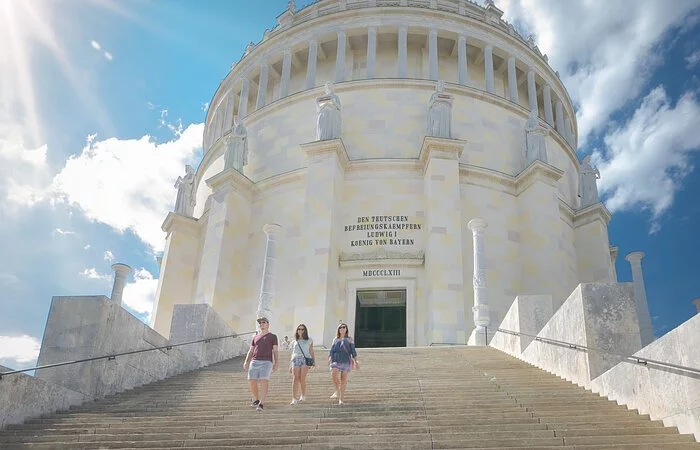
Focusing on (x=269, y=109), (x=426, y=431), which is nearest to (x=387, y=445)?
(x=426, y=431)

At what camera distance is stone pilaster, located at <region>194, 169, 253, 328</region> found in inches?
1109

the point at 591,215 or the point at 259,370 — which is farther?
the point at 591,215

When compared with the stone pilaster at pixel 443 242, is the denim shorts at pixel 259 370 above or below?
below

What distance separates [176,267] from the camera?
3275cm

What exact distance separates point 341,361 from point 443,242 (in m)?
15.6

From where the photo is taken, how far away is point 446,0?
38438 millimetres

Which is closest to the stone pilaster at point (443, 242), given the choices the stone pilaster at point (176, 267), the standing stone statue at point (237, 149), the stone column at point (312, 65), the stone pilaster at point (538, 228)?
the stone pilaster at point (538, 228)

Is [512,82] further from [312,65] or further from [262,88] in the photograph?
[262,88]

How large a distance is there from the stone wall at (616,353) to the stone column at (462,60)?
769 inches

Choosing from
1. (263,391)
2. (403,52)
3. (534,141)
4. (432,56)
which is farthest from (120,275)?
(263,391)

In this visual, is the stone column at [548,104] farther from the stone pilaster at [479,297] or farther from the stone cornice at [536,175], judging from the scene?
the stone pilaster at [479,297]

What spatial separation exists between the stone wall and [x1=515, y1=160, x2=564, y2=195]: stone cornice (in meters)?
14.9

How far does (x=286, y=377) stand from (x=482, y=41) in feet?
86.0

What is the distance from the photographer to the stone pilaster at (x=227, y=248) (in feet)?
92.4
